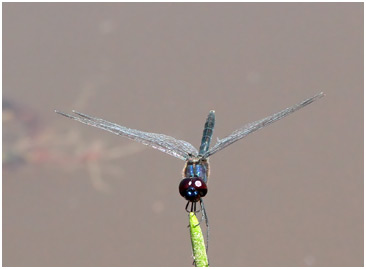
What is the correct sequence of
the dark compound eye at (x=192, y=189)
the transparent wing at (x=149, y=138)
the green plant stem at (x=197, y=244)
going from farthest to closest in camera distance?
the transparent wing at (x=149, y=138)
the dark compound eye at (x=192, y=189)
the green plant stem at (x=197, y=244)

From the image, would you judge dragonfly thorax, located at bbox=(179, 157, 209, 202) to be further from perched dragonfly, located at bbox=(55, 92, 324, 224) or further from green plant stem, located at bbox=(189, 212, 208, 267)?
green plant stem, located at bbox=(189, 212, 208, 267)

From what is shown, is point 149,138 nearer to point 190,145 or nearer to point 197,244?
point 190,145

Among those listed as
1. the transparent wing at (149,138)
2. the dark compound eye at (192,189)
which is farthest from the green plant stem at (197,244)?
→ the transparent wing at (149,138)

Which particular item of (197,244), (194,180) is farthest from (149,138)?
(197,244)

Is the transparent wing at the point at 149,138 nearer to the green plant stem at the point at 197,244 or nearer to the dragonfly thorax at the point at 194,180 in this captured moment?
the dragonfly thorax at the point at 194,180

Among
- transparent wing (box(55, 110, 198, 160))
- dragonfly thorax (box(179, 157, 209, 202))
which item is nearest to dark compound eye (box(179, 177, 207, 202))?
dragonfly thorax (box(179, 157, 209, 202))

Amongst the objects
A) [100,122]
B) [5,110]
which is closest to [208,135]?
[100,122]
